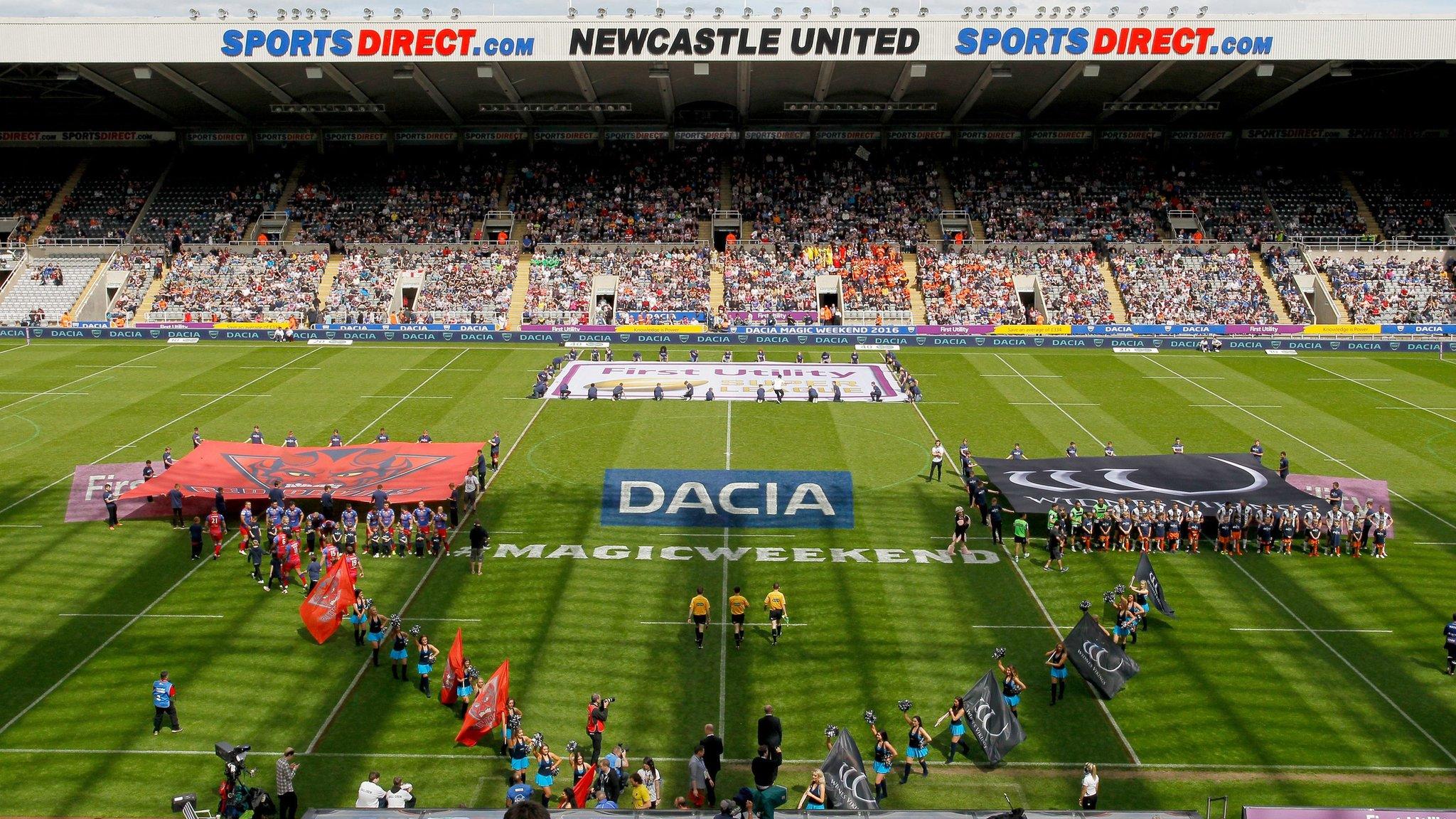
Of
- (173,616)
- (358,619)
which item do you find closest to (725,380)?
(358,619)

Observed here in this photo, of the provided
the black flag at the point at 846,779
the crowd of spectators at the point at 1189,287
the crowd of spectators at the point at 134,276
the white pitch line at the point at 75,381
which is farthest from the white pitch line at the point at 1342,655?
the crowd of spectators at the point at 134,276

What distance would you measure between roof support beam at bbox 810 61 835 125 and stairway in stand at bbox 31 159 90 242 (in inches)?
2030

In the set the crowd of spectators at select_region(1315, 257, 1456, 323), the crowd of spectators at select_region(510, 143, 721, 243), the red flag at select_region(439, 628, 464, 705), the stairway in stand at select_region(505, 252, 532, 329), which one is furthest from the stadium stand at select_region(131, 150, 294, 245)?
the crowd of spectators at select_region(1315, 257, 1456, 323)

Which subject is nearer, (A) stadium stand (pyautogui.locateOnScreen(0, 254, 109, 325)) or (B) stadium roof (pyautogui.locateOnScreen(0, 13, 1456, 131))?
(B) stadium roof (pyautogui.locateOnScreen(0, 13, 1456, 131))

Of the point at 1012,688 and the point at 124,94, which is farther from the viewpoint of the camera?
the point at 124,94

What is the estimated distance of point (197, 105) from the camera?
7056 centimetres

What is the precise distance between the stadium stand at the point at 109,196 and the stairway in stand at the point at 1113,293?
6335 cm

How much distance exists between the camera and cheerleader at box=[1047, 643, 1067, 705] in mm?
19484

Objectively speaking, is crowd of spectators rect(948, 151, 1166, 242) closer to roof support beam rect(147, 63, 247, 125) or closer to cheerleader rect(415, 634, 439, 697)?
roof support beam rect(147, 63, 247, 125)

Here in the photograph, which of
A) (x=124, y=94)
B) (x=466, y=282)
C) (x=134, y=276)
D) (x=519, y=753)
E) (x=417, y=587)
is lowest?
(x=519, y=753)

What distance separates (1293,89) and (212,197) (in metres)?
71.0

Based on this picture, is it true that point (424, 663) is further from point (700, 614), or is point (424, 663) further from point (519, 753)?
point (700, 614)

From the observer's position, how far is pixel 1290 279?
213 ft

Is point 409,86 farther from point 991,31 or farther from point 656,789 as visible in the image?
point 656,789
